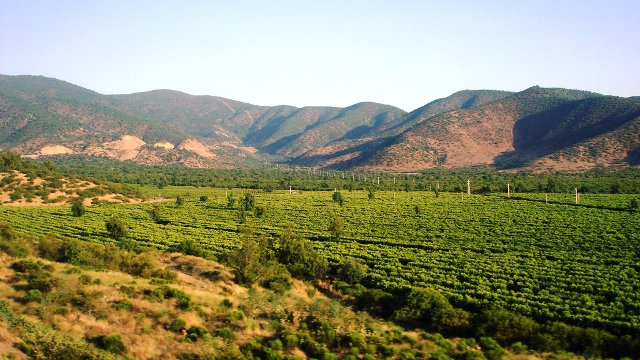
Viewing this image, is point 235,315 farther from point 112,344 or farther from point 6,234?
point 6,234

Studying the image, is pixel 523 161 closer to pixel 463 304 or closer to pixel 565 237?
pixel 565 237

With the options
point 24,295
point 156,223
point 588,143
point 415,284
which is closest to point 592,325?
point 415,284

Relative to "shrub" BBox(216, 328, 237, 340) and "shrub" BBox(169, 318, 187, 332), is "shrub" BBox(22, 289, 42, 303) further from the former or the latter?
"shrub" BBox(216, 328, 237, 340)

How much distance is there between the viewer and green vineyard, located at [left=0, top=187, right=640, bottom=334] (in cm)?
2480

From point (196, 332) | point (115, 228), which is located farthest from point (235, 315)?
point (115, 228)

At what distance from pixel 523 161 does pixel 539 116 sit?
46628 millimetres

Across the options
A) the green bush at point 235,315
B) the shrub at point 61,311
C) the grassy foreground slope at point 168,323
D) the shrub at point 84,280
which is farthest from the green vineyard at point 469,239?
the shrub at point 61,311

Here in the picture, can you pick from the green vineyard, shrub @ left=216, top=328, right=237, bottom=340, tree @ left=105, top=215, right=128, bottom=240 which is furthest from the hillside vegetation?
shrub @ left=216, top=328, right=237, bottom=340

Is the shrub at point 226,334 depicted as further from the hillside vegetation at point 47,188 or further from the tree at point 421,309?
the hillside vegetation at point 47,188

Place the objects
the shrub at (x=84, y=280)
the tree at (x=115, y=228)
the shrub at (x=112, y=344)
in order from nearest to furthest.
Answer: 1. the shrub at (x=112, y=344)
2. the shrub at (x=84, y=280)
3. the tree at (x=115, y=228)

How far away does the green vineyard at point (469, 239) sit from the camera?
2480cm

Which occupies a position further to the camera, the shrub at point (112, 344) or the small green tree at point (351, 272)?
the small green tree at point (351, 272)

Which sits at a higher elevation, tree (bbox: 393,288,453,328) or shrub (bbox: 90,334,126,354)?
shrub (bbox: 90,334,126,354)

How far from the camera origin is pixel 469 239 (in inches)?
1655
